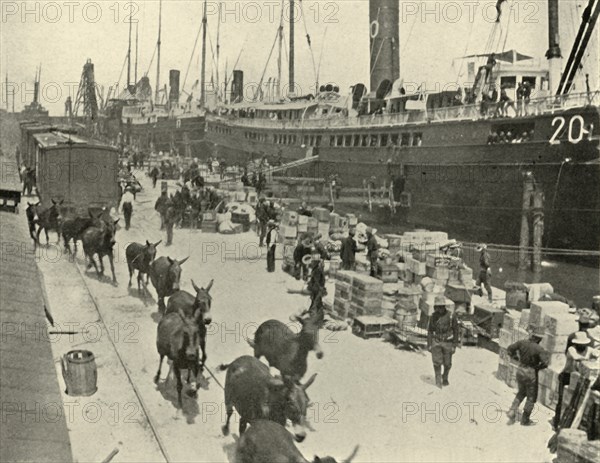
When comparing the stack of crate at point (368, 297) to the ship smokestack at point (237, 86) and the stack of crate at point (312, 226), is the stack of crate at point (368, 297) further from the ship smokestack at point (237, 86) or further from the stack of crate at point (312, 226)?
the ship smokestack at point (237, 86)

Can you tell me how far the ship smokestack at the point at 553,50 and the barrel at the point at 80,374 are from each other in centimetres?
2404

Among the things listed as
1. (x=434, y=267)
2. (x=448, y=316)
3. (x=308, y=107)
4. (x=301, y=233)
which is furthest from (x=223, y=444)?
(x=308, y=107)

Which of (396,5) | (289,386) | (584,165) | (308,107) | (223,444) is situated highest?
(396,5)

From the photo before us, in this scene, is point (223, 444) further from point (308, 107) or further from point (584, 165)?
point (308, 107)

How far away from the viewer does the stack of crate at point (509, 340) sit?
10.2 meters

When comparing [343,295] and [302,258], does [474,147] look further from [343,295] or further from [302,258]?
[343,295]

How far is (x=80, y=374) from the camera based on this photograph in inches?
341

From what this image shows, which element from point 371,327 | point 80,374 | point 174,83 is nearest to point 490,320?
point 371,327

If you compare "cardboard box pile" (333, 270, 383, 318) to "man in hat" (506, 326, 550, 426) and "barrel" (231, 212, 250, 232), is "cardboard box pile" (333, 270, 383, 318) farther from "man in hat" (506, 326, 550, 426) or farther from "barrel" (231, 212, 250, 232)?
"barrel" (231, 212, 250, 232)

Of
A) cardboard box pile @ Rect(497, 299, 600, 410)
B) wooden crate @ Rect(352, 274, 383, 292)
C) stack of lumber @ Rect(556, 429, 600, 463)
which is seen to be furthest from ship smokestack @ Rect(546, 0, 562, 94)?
stack of lumber @ Rect(556, 429, 600, 463)

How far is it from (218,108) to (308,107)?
18475 millimetres

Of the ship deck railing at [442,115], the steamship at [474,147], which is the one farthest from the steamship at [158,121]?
Answer: the steamship at [474,147]

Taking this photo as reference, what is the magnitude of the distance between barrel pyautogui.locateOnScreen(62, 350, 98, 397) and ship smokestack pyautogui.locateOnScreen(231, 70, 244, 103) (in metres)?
59.9

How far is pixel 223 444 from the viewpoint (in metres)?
7.70
